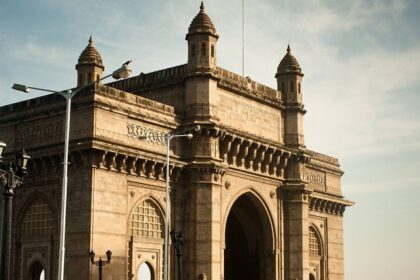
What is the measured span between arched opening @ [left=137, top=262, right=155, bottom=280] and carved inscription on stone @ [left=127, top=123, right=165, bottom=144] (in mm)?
6609

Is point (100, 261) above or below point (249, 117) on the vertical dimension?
below

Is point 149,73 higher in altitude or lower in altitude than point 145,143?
higher

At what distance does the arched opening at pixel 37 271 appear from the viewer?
36.0m

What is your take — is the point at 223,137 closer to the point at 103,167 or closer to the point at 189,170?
the point at 189,170

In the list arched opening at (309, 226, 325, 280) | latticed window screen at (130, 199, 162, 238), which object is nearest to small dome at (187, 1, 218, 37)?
latticed window screen at (130, 199, 162, 238)

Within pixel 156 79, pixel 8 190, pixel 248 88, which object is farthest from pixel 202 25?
pixel 8 190

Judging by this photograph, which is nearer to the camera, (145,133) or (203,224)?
(145,133)

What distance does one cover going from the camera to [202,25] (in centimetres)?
4116

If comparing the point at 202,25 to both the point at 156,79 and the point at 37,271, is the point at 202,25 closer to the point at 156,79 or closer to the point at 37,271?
the point at 156,79

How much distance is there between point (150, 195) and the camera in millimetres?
37344

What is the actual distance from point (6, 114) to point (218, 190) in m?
12.5

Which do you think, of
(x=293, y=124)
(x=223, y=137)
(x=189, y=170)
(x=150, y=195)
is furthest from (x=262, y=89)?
(x=150, y=195)

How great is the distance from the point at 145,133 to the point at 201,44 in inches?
278

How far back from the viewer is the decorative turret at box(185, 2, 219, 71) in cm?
4066
